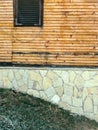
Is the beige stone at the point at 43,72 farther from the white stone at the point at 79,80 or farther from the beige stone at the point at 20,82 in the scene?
the white stone at the point at 79,80

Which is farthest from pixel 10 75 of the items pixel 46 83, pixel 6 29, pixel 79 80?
pixel 79 80

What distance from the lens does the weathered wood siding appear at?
15.2 m

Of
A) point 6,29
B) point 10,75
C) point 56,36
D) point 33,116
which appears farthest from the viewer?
point 10,75

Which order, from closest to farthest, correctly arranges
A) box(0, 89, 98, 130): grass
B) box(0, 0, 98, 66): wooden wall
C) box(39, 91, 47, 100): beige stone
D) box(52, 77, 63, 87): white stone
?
box(0, 89, 98, 130): grass < box(0, 0, 98, 66): wooden wall < box(52, 77, 63, 87): white stone < box(39, 91, 47, 100): beige stone

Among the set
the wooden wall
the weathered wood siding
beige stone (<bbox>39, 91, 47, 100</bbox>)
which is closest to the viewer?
the wooden wall

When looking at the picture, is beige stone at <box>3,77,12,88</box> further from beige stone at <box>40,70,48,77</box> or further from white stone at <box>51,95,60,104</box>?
white stone at <box>51,95,60,104</box>

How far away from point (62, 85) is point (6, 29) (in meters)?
2.18

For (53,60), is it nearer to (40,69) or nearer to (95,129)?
(40,69)

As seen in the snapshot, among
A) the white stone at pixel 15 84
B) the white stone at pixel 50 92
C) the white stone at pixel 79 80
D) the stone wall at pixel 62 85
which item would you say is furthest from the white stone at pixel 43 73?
the white stone at pixel 79 80

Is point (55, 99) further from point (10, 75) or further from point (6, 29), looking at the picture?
point (6, 29)

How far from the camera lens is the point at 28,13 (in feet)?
50.3

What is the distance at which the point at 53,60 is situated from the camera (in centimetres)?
1539

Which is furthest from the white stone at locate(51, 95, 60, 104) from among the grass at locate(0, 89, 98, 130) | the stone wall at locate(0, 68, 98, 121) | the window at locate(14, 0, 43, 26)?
the window at locate(14, 0, 43, 26)

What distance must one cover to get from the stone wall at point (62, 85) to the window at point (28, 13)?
1.29 m
